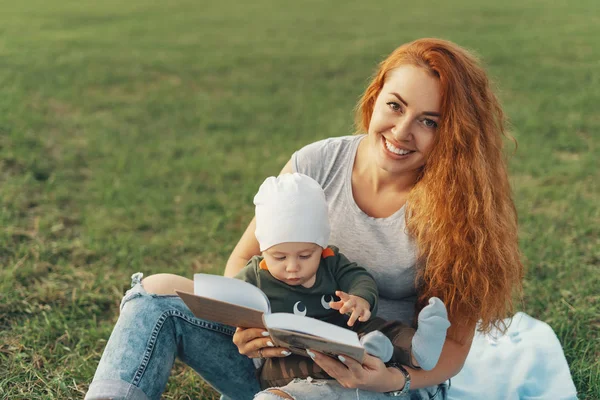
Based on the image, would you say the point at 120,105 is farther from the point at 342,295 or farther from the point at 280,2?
the point at 280,2

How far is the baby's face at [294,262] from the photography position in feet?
7.76

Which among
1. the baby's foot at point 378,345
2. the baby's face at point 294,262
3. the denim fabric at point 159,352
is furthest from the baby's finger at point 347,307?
the denim fabric at point 159,352

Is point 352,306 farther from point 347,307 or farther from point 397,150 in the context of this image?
point 397,150

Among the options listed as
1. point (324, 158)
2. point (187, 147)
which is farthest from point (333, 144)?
point (187, 147)

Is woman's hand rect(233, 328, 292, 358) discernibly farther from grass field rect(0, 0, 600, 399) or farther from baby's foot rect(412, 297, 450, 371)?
grass field rect(0, 0, 600, 399)

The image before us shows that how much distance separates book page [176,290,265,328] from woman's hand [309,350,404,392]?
0.74 feet

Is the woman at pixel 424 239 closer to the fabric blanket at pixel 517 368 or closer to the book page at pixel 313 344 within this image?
the book page at pixel 313 344

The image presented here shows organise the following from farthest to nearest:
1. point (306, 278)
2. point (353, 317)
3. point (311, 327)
Result: 1. point (306, 278)
2. point (353, 317)
3. point (311, 327)

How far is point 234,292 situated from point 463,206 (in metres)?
0.95

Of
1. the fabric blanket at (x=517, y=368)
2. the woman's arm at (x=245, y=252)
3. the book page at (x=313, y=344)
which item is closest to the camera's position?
the book page at (x=313, y=344)

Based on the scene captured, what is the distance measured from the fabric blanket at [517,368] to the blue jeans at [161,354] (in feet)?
1.53

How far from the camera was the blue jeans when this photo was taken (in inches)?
90.4

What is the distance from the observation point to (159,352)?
242 centimetres

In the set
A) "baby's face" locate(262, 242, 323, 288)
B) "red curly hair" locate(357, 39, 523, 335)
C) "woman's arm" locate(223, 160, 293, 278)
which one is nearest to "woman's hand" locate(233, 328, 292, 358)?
"baby's face" locate(262, 242, 323, 288)
